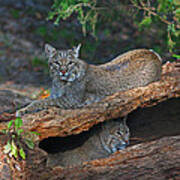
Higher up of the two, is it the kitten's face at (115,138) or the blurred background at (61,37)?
the blurred background at (61,37)

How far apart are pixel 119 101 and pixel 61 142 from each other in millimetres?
1129

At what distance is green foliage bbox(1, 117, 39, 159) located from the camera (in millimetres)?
3721

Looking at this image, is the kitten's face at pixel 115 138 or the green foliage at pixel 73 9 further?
the green foliage at pixel 73 9

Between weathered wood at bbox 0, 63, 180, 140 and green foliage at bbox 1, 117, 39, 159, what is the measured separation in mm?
125

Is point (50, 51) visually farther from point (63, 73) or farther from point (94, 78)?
point (94, 78)

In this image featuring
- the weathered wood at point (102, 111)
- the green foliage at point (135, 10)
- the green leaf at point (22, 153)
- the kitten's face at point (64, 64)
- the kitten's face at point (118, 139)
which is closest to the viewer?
the green leaf at point (22, 153)

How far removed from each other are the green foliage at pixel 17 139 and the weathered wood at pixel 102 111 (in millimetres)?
125

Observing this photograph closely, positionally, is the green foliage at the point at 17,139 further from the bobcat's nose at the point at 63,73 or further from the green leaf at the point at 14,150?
the bobcat's nose at the point at 63,73

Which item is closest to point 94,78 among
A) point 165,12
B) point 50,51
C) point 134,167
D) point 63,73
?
point 63,73

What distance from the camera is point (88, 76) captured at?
17.1 ft

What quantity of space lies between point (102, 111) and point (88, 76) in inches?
36.3

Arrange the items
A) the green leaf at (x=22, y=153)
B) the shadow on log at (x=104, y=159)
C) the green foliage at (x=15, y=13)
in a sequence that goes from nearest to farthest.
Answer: the green leaf at (x=22, y=153), the shadow on log at (x=104, y=159), the green foliage at (x=15, y=13)

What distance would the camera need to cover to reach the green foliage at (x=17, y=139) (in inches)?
146

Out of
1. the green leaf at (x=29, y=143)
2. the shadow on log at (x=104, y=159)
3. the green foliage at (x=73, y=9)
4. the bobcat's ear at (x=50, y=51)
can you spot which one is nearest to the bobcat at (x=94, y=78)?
the bobcat's ear at (x=50, y=51)
